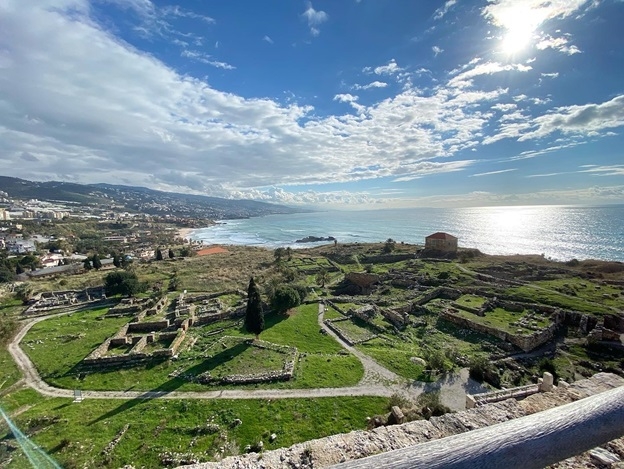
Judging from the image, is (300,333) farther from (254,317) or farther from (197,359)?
(197,359)

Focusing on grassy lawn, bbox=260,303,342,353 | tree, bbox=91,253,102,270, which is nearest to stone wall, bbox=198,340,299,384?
grassy lawn, bbox=260,303,342,353

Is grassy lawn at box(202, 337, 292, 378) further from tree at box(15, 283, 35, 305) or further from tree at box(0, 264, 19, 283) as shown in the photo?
tree at box(0, 264, 19, 283)

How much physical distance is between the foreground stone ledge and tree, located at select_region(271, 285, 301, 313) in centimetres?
2255

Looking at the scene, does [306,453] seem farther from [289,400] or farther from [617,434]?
[289,400]

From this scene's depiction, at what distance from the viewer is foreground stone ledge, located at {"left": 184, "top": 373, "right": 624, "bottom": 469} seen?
5586mm

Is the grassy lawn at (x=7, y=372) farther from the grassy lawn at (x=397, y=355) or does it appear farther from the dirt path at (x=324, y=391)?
the grassy lawn at (x=397, y=355)

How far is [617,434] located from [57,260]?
86075 millimetres

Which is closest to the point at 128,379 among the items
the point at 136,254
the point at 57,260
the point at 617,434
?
the point at 617,434

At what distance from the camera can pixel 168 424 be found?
44.7ft

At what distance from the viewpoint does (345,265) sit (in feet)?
198

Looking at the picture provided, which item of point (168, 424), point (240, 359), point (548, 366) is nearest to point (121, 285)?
point (240, 359)

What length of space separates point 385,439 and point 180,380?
1566 centimetres

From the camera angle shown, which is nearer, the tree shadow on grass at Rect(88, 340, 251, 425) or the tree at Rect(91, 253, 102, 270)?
the tree shadow on grass at Rect(88, 340, 251, 425)

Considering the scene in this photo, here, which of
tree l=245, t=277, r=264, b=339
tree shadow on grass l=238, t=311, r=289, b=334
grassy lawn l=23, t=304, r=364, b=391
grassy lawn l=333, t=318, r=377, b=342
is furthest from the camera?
tree shadow on grass l=238, t=311, r=289, b=334
